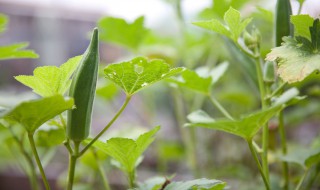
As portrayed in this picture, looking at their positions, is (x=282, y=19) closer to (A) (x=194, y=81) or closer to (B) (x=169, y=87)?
(A) (x=194, y=81)

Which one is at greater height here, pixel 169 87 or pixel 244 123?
pixel 244 123

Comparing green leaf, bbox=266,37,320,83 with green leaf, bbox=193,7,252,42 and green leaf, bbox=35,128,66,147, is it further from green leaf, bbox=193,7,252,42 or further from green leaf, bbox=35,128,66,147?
green leaf, bbox=35,128,66,147

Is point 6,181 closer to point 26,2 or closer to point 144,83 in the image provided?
point 144,83

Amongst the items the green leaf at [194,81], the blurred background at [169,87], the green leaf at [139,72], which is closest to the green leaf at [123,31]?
the blurred background at [169,87]

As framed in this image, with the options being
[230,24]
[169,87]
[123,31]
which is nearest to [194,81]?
[230,24]

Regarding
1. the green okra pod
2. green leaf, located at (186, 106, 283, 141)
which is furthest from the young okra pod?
the green okra pod

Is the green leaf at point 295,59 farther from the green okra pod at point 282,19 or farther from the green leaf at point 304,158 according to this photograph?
the green leaf at point 304,158
